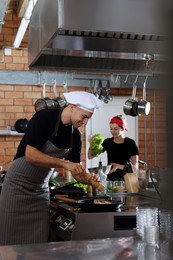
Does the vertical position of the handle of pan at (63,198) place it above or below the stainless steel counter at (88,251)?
below

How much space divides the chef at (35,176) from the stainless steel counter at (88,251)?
1.13m

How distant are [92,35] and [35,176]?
110 centimetres

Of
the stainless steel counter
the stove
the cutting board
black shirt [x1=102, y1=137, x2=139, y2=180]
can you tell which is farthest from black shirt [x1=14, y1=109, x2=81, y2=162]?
black shirt [x1=102, y1=137, x2=139, y2=180]

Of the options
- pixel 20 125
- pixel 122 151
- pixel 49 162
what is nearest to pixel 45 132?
pixel 49 162

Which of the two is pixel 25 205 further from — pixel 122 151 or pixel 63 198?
pixel 122 151

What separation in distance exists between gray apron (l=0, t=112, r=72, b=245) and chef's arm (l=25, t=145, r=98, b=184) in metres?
0.17

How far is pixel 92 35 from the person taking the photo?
2.61 meters

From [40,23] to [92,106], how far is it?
0.71m

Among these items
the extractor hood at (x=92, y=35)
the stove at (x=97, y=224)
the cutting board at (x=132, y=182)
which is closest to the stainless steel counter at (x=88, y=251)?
the stove at (x=97, y=224)

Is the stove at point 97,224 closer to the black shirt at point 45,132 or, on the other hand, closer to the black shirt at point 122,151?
the black shirt at point 45,132

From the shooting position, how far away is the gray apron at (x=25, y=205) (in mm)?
2961

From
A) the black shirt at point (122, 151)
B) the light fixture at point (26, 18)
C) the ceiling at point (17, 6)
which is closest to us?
the light fixture at point (26, 18)

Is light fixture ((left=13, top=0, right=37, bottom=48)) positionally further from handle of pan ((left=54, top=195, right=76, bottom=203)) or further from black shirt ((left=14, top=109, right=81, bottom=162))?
handle of pan ((left=54, top=195, right=76, bottom=203))

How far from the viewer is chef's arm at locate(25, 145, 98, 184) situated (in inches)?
106
